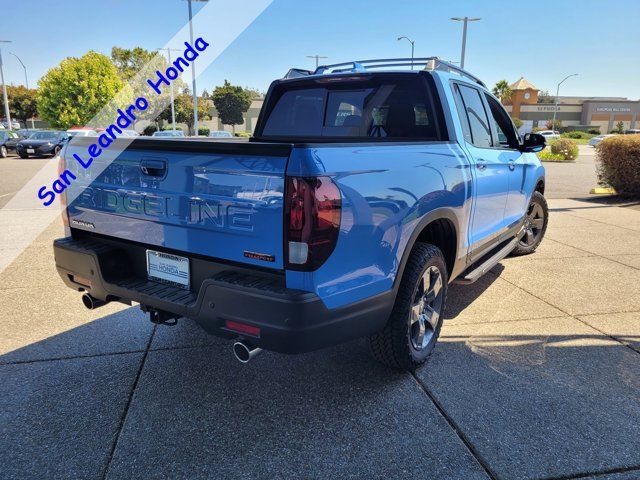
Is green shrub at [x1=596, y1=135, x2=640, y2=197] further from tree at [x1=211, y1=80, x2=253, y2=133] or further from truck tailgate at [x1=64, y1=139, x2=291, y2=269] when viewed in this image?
tree at [x1=211, y1=80, x2=253, y2=133]

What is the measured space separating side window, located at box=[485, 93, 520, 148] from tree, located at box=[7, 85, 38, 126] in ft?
277

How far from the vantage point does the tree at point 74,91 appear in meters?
46.7

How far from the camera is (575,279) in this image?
17.6 feet

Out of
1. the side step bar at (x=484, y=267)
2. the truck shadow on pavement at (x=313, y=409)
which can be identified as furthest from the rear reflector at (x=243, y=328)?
the side step bar at (x=484, y=267)

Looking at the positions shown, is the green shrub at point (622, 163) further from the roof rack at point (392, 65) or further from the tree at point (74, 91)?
the tree at point (74, 91)

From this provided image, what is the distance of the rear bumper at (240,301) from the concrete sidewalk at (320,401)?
23.2 inches

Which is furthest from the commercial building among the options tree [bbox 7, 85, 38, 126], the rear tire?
the rear tire

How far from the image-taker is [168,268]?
9.11 feet

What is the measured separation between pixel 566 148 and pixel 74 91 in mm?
44045

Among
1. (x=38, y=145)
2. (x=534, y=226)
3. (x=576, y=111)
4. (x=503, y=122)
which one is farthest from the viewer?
(x=576, y=111)

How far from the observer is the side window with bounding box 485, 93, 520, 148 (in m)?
4.79

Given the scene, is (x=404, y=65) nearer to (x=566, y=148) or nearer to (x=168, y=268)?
(x=168, y=268)

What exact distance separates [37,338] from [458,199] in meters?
3.39

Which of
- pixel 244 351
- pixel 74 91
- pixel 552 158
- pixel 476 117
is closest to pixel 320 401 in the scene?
pixel 244 351
